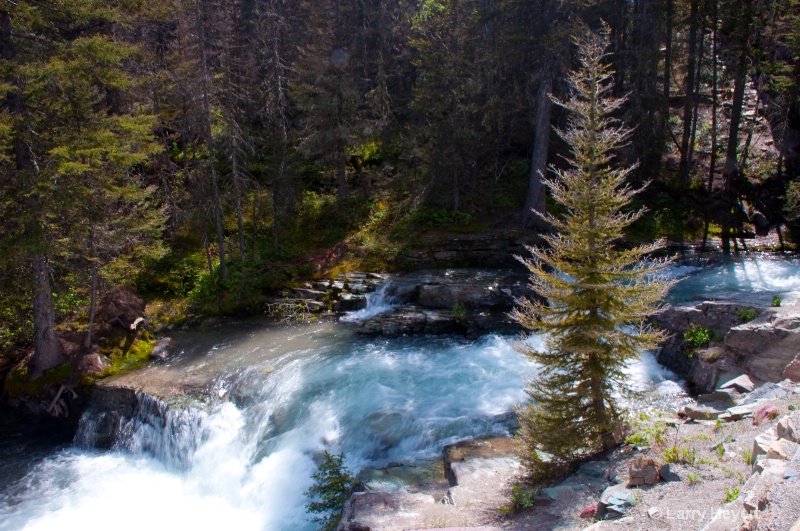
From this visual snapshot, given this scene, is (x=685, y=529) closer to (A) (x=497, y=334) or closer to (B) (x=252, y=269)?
(A) (x=497, y=334)

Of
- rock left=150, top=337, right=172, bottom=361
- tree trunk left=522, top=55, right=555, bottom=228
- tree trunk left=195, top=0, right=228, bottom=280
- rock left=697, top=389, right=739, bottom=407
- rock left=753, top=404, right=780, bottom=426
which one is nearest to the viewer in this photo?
rock left=753, top=404, right=780, bottom=426

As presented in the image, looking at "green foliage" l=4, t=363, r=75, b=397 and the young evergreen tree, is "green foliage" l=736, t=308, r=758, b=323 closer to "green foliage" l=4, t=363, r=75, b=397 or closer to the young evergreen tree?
the young evergreen tree

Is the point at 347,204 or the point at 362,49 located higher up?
the point at 362,49

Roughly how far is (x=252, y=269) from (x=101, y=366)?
289 inches

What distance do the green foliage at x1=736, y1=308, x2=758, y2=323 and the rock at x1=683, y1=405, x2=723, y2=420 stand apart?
168 inches

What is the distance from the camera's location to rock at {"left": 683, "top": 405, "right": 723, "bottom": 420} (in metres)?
9.46

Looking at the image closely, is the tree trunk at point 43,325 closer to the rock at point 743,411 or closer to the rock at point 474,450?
the rock at point 474,450

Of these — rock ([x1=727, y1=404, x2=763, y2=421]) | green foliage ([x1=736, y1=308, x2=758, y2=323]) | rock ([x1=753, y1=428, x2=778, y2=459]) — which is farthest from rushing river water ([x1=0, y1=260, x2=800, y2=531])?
rock ([x1=753, y1=428, x2=778, y2=459])

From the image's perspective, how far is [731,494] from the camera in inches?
241

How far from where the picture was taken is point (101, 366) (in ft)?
52.6

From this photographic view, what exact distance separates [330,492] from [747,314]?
36.5ft

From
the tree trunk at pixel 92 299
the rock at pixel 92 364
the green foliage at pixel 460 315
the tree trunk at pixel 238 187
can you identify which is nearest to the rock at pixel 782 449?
Answer: the green foliage at pixel 460 315

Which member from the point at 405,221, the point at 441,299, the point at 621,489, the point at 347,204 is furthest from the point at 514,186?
the point at 621,489

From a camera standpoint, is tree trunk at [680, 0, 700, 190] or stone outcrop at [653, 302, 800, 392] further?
tree trunk at [680, 0, 700, 190]
